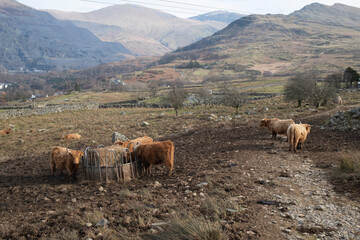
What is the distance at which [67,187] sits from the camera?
36.2 ft

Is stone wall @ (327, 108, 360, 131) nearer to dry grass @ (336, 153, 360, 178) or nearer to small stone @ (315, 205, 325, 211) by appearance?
dry grass @ (336, 153, 360, 178)

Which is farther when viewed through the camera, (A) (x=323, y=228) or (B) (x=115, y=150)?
(B) (x=115, y=150)

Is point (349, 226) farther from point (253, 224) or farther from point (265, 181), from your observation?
point (265, 181)

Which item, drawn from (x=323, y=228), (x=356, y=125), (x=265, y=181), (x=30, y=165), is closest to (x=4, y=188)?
(x=30, y=165)

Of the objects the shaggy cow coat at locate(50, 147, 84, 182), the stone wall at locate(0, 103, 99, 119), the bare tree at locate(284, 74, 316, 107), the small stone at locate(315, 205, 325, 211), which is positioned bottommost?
the stone wall at locate(0, 103, 99, 119)

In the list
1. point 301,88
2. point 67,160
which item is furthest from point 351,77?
point 67,160

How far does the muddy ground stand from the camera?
6527 millimetres

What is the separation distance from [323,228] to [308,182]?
327 centimetres

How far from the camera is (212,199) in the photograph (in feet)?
25.2

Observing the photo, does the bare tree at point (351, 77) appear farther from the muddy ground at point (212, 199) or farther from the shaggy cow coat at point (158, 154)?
the shaggy cow coat at point (158, 154)

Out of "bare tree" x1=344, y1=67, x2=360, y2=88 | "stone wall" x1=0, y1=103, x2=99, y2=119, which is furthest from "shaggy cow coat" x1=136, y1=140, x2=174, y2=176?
"bare tree" x1=344, y1=67, x2=360, y2=88

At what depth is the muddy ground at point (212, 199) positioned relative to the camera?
6.53 m

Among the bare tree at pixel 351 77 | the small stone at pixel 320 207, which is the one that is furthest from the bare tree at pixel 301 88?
the small stone at pixel 320 207

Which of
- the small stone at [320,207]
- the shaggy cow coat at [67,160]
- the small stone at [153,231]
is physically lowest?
the shaggy cow coat at [67,160]
